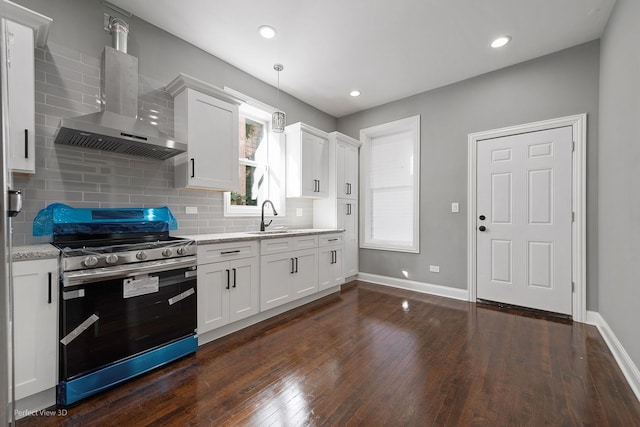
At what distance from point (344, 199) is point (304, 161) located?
0.99 m

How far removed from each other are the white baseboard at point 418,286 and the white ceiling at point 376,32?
9.44 feet

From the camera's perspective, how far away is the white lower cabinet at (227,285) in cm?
229

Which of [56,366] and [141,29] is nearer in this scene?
[56,366]

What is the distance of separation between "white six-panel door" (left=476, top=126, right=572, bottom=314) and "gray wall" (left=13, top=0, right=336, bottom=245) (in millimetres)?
3441

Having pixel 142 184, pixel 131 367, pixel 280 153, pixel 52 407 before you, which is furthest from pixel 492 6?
pixel 52 407

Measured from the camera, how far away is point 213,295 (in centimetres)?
236

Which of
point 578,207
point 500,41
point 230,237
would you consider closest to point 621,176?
point 578,207

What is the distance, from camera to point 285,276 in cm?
304

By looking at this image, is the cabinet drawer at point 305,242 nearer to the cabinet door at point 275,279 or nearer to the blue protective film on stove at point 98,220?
the cabinet door at point 275,279

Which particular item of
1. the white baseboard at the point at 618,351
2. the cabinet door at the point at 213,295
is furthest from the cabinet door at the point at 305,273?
the white baseboard at the point at 618,351

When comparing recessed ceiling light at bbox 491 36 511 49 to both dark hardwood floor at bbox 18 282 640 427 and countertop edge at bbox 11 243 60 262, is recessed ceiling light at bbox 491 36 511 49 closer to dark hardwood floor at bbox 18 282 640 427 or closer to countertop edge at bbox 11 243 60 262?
dark hardwood floor at bbox 18 282 640 427

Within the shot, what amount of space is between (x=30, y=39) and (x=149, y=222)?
1425mm

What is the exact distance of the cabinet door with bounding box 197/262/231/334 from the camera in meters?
2.27

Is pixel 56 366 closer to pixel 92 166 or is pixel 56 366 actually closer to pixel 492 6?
pixel 92 166
